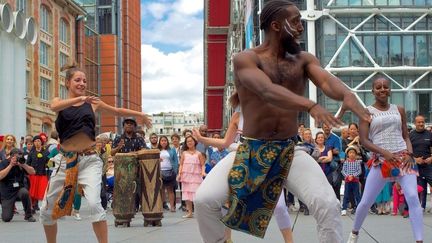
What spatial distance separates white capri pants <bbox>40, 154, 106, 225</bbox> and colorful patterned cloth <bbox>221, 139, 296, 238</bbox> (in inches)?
81.8

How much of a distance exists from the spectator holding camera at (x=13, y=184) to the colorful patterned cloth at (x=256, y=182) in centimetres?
900

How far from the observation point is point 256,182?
13.7 ft

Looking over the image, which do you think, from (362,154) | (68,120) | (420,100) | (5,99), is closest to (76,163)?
(68,120)

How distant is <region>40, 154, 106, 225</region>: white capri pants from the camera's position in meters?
6.00

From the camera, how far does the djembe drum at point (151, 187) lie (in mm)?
10758

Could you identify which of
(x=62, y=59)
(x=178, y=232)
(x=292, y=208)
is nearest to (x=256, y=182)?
(x=178, y=232)

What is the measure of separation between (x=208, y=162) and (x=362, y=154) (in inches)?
129

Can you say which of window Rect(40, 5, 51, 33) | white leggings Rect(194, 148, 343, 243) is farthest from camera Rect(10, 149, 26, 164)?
window Rect(40, 5, 51, 33)

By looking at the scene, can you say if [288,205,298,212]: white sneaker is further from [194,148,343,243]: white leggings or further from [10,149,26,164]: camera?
[194,148,343,243]: white leggings

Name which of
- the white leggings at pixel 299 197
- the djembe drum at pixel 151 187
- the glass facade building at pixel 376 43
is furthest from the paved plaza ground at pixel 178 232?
the glass facade building at pixel 376 43

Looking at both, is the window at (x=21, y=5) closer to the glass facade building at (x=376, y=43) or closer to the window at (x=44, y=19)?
the window at (x=44, y=19)

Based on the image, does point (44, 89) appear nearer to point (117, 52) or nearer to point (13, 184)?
point (13, 184)

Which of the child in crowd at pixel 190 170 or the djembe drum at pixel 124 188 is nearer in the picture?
the djembe drum at pixel 124 188

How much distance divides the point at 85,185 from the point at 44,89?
1780 inches
